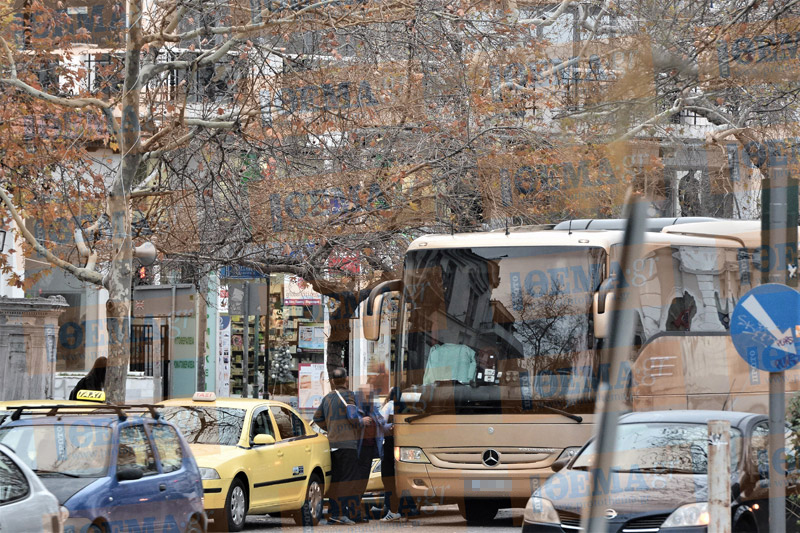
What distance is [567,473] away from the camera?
1045 cm

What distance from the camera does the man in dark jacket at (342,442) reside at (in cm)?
1412

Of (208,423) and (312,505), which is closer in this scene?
(208,423)

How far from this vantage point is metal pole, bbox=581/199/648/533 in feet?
6.92

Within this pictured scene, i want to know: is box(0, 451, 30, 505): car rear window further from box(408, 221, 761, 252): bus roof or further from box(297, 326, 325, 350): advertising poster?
box(297, 326, 325, 350): advertising poster

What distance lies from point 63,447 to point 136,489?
705 millimetres

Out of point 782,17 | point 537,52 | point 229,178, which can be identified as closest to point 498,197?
point 537,52

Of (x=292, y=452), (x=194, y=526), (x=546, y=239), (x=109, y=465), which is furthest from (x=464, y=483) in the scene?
(x=109, y=465)

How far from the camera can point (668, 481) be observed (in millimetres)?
9641

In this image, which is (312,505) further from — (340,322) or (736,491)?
(340,322)

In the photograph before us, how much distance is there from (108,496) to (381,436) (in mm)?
5873

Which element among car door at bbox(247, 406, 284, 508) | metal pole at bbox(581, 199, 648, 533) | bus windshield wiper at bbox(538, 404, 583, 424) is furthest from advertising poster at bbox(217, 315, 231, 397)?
metal pole at bbox(581, 199, 648, 533)

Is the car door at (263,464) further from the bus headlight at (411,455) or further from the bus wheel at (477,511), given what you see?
the bus wheel at (477,511)

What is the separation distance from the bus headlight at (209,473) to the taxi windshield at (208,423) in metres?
0.71

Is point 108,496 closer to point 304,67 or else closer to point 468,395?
point 468,395
